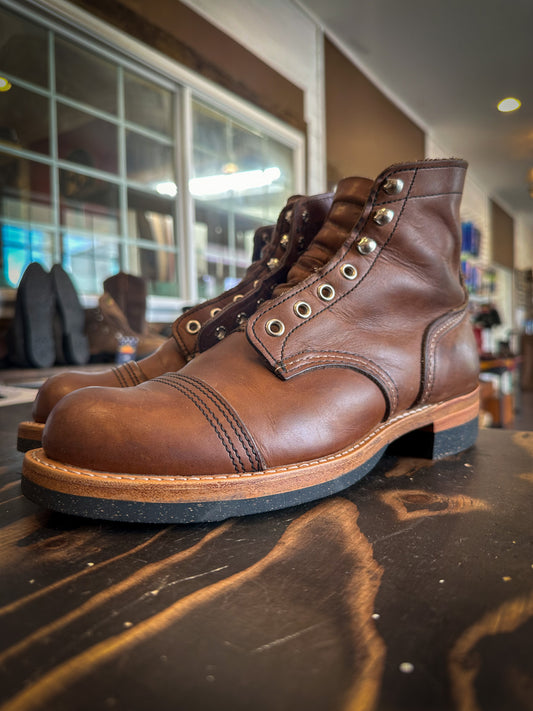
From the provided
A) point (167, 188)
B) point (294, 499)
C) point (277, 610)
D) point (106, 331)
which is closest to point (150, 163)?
point (167, 188)

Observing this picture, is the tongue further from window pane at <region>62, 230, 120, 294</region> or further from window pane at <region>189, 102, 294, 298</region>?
window pane at <region>189, 102, 294, 298</region>

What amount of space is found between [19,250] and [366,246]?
63.1 inches

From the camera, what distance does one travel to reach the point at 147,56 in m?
2.05

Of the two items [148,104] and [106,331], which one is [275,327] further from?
[148,104]

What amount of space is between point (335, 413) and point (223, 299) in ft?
0.78

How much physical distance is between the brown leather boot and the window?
4.36ft

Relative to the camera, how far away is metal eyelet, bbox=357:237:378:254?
1.50 ft

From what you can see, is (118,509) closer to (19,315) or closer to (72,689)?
(72,689)

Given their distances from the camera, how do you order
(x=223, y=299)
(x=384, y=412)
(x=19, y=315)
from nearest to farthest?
(x=384, y=412)
(x=223, y=299)
(x=19, y=315)

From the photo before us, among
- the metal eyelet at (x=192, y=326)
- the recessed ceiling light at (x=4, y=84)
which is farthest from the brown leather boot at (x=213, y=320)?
the recessed ceiling light at (x=4, y=84)

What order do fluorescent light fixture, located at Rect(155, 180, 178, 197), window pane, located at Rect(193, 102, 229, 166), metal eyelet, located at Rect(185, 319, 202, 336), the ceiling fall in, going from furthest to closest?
the ceiling → window pane, located at Rect(193, 102, 229, 166) → fluorescent light fixture, located at Rect(155, 180, 178, 197) → metal eyelet, located at Rect(185, 319, 202, 336)

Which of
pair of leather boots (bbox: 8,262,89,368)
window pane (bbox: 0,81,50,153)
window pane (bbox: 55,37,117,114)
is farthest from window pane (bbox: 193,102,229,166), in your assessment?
pair of leather boots (bbox: 8,262,89,368)

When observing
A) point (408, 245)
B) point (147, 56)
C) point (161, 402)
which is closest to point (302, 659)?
point (161, 402)

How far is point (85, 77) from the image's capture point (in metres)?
1.95
